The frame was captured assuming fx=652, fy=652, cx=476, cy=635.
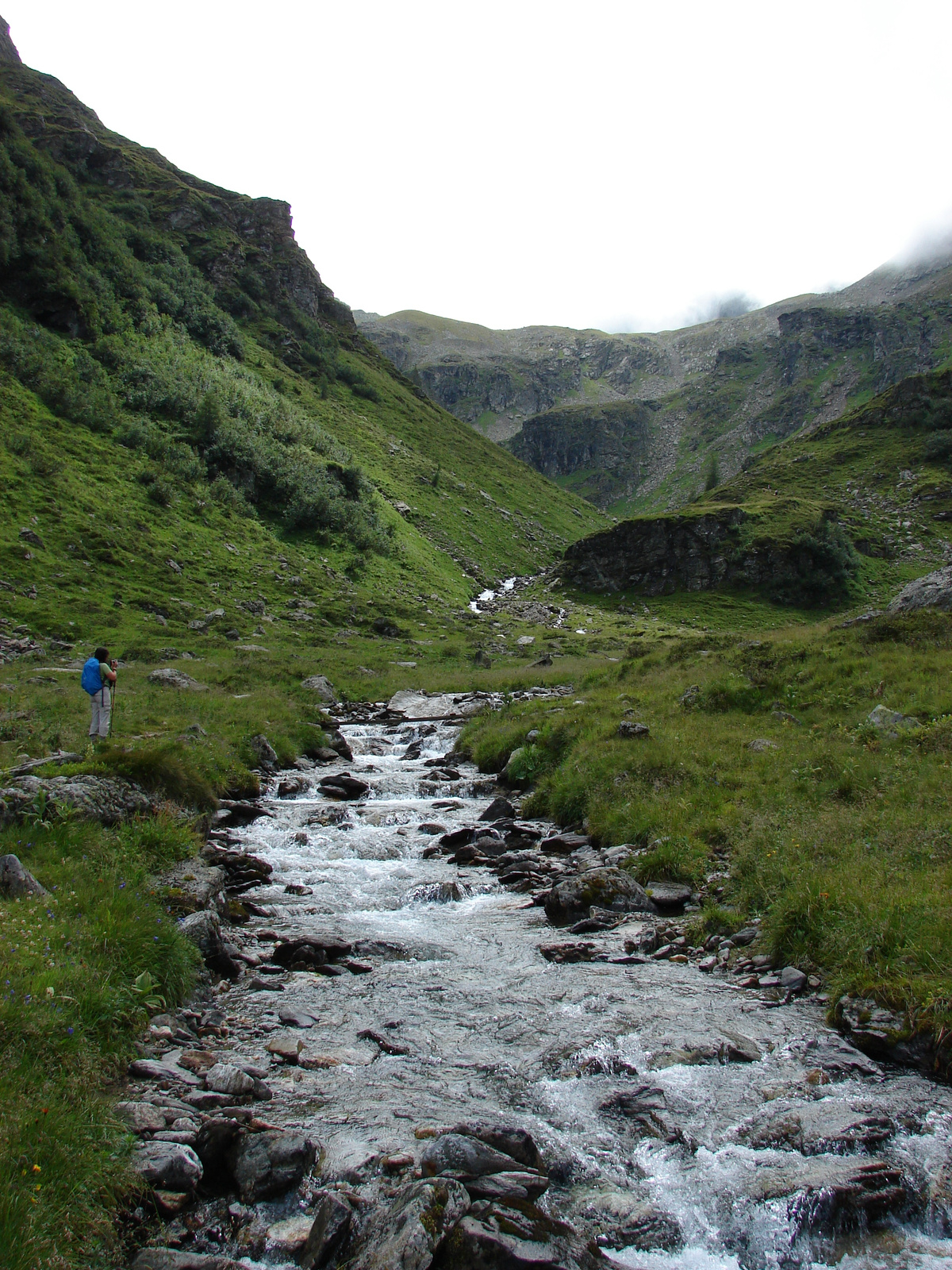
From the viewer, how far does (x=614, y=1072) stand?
6723 millimetres

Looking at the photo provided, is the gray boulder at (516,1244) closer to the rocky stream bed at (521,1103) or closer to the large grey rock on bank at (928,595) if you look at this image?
the rocky stream bed at (521,1103)

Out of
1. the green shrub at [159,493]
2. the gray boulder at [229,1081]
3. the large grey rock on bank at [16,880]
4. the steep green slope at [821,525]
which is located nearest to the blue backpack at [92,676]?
the large grey rock on bank at [16,880]

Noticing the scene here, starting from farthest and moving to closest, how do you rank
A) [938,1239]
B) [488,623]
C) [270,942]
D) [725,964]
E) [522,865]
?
[488,623] → [522,865] → [270,942] → [725,964] → [938,1239]

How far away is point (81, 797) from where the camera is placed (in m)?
11.3

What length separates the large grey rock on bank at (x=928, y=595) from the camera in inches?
853

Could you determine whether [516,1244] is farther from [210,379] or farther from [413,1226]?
[210,379]

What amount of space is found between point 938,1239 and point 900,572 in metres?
87.5

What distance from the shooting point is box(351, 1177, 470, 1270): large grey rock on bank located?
4281 mm

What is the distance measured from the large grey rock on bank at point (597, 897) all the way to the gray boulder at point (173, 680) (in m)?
20.9

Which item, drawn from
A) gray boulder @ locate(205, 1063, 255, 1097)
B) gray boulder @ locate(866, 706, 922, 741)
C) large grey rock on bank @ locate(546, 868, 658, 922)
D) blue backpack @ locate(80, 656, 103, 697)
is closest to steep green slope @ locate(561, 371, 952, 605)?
gray boulder @ locate(866, 706, 922, 741)

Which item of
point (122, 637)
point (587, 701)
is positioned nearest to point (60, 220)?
point (122, 637)

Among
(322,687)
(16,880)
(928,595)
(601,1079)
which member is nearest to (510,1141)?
(601,1079)

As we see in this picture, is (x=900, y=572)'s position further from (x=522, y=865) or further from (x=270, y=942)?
(x=270, y=942)

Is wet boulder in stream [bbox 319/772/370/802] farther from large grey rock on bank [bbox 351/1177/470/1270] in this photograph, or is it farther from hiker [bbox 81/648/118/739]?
large grey rock on bank [bbox 351/1177/470/1270]
